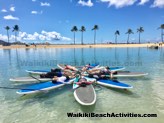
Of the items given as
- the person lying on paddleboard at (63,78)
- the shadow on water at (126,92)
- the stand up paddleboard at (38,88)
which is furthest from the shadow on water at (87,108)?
the person lying on paddleboard at (63,78)

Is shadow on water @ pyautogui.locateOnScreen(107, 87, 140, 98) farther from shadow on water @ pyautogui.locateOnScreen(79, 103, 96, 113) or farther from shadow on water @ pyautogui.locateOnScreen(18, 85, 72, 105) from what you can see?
shadow on water @ pyautogui.locateOnScreen(18, 85, 72, 105)

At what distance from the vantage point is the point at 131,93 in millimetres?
14164

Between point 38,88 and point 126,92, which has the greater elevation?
point 38,88

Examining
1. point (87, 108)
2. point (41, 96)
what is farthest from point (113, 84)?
point (41, 96)

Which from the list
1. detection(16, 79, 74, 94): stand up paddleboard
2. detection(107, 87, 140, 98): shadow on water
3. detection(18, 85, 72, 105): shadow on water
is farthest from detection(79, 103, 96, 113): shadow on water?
detection(107, 87, 140, 98): shadow on water

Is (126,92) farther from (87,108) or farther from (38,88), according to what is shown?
(38,88)

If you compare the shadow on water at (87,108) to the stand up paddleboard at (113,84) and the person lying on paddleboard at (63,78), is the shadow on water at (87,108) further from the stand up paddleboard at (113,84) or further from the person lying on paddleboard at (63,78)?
the person lying on paddleboard at (63,78)

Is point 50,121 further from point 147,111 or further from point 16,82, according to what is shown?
point 16,82

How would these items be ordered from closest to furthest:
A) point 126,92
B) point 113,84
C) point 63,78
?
point 126,92 < point 113,84 < point 63,78

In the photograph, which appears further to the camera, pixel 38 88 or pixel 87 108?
pixel 38 88

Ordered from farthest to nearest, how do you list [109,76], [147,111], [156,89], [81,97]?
[109,76] → [156,89] → [81,97] → [147,111]

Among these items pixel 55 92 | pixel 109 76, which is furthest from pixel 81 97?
pixel 109 76

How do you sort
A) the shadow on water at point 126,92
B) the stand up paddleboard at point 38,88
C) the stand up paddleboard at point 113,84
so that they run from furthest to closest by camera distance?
the stand up paddleboard at point 113,84 → the shadow on water at point 126,92 → the stand up paddleboard at point 38,88

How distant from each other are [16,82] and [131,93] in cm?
1145
